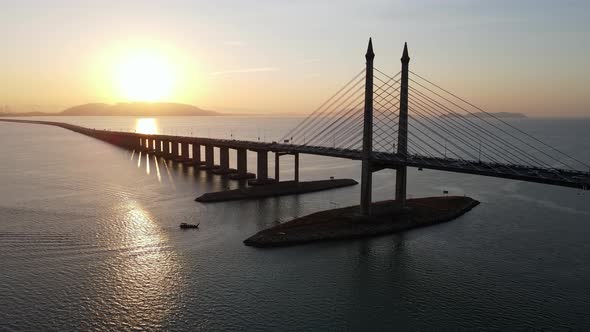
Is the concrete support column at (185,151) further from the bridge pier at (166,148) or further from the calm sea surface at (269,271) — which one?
the calm sea surface at (269,271)

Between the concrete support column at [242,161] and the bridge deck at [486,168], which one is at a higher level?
the bridge deck at [486,168]

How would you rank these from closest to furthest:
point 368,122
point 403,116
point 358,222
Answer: point 368,122 < point 358,222 < point 403,116

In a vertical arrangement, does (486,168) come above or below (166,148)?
above

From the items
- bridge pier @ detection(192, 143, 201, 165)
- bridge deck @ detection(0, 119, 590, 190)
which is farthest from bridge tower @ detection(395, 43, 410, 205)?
bridge pier @ detection(192, 143, 201, 165)

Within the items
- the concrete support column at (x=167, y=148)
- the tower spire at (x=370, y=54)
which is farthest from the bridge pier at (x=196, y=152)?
the tower spire at (x=370, y=54)

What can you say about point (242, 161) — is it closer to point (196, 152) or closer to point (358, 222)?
point (196, 152)

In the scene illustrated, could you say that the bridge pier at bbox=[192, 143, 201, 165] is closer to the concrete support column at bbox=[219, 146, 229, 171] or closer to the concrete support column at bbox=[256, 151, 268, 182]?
the concrete support column at bbox=[219, 146, 229, 171]

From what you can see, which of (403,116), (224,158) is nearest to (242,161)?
(224,158)
